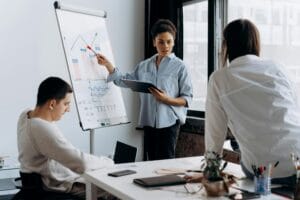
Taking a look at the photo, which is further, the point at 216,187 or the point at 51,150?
the point at 51,150

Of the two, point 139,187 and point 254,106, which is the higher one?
point 254,106

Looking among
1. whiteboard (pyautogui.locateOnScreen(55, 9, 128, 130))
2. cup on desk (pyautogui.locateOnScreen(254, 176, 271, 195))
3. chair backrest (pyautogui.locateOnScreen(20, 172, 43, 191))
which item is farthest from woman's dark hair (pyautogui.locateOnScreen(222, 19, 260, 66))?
A: whiteboard (pyautogui.locateOnScreen(55, 9, 128, 130))

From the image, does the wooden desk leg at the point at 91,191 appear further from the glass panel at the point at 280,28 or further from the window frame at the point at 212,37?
the window frame at the point at 212,37

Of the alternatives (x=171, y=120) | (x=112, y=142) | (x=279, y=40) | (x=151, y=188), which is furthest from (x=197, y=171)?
(x=112, y=142)

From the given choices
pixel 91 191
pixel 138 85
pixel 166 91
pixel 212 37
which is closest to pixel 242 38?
pixel 91 191

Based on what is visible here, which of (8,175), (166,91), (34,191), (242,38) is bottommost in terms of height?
(8,175)

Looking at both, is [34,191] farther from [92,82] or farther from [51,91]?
[92,82]

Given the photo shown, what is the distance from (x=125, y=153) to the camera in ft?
A: 9.10

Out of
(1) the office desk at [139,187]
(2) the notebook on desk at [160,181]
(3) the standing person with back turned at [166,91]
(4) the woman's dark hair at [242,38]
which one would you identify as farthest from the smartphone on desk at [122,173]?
(3) the standing person with back turned at [166,91]

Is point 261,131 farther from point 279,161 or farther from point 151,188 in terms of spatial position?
point 151,188

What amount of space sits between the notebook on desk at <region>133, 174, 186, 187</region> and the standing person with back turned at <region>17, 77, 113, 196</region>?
0.45 metres

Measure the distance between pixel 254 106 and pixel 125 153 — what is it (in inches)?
49.5

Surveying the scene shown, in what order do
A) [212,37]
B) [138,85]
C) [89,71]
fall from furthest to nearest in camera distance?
1. [212,37]
2. [89,71]
3. [138,85]

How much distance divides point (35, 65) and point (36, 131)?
6.40 ft
